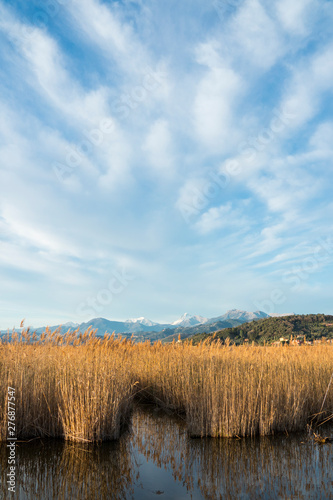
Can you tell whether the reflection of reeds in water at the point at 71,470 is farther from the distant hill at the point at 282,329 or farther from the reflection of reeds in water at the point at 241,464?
the distant hill at the point at 282,329

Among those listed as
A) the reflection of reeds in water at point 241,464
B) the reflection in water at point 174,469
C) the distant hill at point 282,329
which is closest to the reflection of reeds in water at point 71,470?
the reflection in water at point 174,469

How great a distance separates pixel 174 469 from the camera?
468 cm

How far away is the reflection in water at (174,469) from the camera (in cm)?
406

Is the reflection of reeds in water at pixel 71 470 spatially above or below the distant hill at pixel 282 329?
above

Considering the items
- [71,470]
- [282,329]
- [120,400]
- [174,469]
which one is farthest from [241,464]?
[282,329]

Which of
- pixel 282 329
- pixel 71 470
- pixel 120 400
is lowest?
pixel 282 329

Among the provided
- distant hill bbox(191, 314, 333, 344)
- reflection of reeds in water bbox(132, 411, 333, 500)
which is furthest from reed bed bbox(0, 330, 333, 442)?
distant hill bbox(191, 314, 333, 344)

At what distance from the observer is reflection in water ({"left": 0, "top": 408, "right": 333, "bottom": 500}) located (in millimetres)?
4059

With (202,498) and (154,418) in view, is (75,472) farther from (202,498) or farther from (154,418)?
(154,418)

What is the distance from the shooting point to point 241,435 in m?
6.16

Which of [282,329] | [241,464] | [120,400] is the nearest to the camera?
[241,464]

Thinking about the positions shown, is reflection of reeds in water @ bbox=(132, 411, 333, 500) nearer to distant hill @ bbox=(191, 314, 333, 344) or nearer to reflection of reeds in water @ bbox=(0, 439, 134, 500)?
reflection of reeds in water @ bbox=(0, 439, 134, 500)

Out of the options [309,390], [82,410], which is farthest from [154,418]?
[309,390]

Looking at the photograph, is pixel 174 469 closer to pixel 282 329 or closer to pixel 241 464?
pixel 241 464
